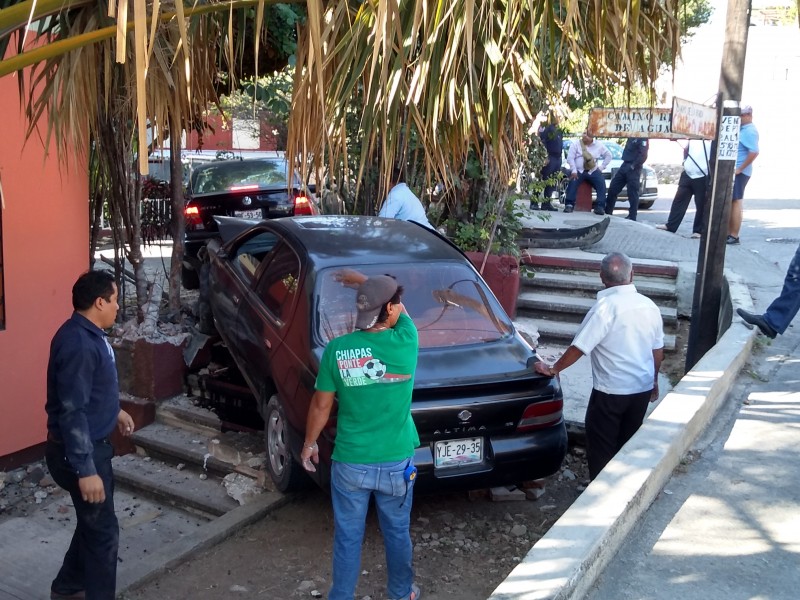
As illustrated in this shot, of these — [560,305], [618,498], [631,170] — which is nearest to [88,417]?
[618,498]

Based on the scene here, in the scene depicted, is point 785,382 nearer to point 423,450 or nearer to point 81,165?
point 423,450

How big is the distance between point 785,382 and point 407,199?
3484 millimetres

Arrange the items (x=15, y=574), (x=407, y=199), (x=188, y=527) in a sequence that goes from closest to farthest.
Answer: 1. (x=15, y=574)
2. (x=188, y=527)
3. (x=407, y=199)

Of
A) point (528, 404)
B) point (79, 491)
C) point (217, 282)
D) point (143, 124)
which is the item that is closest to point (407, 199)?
point (217, 282)

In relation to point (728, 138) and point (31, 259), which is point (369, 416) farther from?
point (728, 138)

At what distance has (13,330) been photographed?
22.2 ft

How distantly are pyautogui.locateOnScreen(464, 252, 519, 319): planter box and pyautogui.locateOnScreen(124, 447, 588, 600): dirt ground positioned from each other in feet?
9.77

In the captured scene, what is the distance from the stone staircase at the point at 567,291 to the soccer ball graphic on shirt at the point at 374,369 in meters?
4.70

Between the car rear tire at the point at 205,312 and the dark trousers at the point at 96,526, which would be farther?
the car rear tire at the point at 205,312

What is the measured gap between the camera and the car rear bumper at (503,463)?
491 centimetres

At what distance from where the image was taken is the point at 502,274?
8.78 m

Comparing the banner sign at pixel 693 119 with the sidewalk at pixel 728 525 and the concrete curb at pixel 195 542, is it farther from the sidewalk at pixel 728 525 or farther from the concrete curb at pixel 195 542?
the concrete curb at pixel 195 542

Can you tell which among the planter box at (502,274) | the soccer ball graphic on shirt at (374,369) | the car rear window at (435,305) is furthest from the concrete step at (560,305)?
the soccer ball graphic on shirt at (374,369)

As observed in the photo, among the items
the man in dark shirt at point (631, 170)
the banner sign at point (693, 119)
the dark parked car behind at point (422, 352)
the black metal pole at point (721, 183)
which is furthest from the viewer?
the man in dark shirt at point (631, 170)
